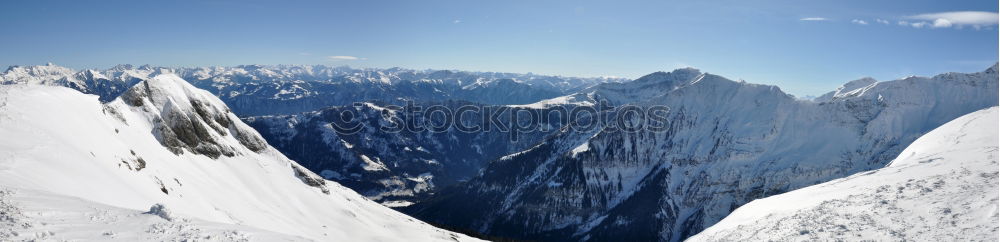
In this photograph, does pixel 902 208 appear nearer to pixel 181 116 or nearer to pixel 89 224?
pixel 89 224

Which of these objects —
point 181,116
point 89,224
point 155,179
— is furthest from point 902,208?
point 181,116

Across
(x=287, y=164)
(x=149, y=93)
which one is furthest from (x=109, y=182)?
(x=287, y=164)

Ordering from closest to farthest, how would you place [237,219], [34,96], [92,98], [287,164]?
[34,96], [237,219], [92,98], [287,164]

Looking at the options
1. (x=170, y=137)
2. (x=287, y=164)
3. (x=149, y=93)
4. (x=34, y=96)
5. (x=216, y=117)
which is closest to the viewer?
(x=34, y=96)

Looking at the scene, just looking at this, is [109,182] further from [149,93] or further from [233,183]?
[149,93]

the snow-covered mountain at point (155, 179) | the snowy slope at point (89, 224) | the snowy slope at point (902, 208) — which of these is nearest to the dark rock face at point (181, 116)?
the snow-covered mountain at point (155, 179)

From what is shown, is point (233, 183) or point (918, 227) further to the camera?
point (233, 183)

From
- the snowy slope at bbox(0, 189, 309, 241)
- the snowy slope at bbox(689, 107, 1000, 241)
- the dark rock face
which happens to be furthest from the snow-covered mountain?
the snowy slope at bbox(689, 107, 1000, 241)
